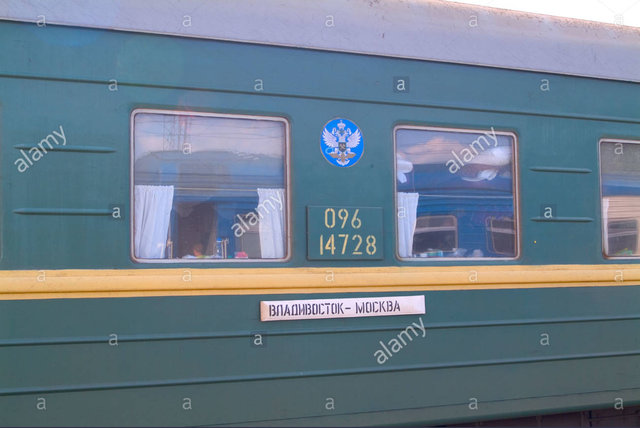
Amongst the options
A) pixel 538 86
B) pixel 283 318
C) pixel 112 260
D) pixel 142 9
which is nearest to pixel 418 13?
pixel 538 86

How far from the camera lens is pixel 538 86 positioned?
4391 millimetres

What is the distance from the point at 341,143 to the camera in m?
3.91

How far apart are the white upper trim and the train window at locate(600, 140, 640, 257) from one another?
49cm

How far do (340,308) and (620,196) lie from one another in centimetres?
212

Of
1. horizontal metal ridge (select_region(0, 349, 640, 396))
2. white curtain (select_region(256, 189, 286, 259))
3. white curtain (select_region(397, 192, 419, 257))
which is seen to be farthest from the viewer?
white curtain (select_region(397, 192, 419, 257))

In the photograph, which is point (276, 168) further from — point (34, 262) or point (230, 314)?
point (34, 262)

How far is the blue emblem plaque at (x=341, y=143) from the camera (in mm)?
3871

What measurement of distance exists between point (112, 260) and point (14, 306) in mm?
483

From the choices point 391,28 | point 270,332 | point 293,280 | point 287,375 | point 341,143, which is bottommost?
point 287,375

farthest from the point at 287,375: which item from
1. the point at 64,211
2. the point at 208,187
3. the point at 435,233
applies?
the point at 64,211

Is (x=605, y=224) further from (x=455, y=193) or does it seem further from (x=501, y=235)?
(x=455, y=193)

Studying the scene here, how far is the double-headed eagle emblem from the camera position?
3875 millimetres

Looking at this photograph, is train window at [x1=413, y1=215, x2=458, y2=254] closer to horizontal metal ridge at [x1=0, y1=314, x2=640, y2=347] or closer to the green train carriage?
the green train carriage

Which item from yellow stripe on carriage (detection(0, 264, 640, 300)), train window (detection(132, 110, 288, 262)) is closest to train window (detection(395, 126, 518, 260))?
yellow stripe on carriage (detection(0, 264, 640, 300))
